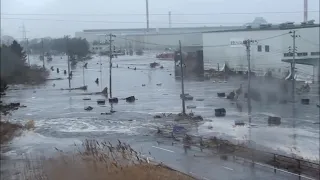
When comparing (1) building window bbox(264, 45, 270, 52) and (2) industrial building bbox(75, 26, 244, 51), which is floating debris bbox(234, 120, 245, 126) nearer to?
(1) building window bbox(264, 45, 270, 52)

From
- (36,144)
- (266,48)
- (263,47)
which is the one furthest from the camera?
(263,47)

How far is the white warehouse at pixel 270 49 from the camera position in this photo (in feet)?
36.2

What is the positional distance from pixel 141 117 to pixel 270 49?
6186mm

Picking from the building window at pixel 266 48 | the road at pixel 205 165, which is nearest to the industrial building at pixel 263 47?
the building window at pixel 266 48

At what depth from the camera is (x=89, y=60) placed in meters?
19.1

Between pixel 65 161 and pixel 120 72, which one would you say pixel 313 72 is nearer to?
pixel 120 72

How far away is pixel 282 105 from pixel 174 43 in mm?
12333

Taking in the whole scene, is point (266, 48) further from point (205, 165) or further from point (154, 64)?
point (205, 165)

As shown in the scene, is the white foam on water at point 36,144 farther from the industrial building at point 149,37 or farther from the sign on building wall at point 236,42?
the industrial building at point 149,37

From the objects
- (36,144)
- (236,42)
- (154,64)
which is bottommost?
(36,144)

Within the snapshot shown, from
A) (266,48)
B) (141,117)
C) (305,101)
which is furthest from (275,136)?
(266,48)

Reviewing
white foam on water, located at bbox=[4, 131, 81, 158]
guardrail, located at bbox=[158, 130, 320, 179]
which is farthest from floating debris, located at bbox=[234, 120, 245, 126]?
white foam on water, located at bbox=[4, 131, 81, 158]

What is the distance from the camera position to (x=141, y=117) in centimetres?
703

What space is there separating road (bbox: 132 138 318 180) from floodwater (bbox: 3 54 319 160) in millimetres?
864
